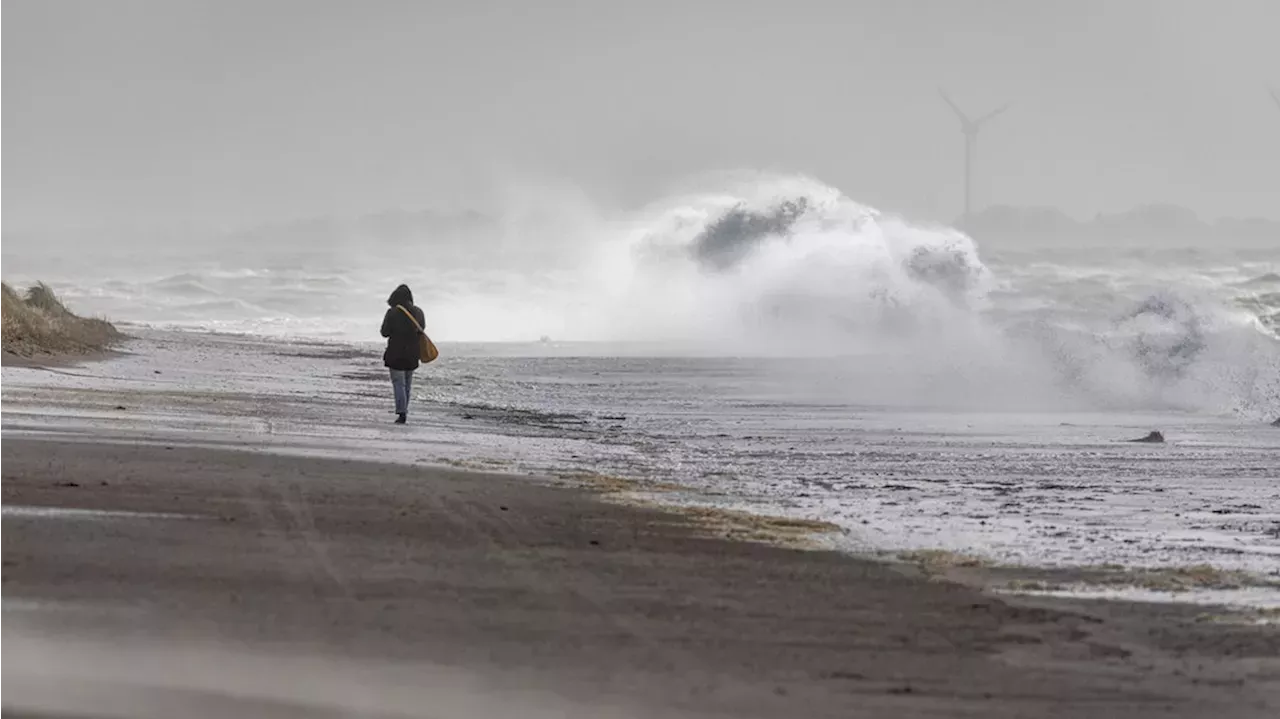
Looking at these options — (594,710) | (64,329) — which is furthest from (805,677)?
(64,329)

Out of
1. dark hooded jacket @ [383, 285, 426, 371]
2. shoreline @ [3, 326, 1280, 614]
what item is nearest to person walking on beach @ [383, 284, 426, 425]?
dark hooded jacket @ [383, 285, 426, 371]

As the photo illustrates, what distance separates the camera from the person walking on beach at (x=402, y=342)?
790 inches

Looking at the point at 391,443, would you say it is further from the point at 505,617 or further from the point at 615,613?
the point at 505,617

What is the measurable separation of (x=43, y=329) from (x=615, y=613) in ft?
73.8

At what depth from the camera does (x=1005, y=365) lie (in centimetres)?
3331

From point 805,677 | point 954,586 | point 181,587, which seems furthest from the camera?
point 954,586

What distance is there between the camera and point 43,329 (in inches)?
1112

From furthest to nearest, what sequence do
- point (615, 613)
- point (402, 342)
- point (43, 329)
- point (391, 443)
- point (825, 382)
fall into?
point (825, 382)
point (43, 329)
point (402, 342)
point (391, 443)
point (615, 613)

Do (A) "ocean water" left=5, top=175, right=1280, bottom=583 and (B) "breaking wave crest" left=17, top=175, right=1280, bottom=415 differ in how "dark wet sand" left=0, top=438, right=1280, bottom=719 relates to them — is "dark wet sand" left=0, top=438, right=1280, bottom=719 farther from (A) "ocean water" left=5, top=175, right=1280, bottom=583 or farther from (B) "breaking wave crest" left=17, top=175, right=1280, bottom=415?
(B) "breaking wave crest" left=17, top=175, right=1280, bottom=415

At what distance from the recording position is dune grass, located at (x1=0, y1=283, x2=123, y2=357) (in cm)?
2538

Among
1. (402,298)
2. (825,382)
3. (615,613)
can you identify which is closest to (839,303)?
(825,382)

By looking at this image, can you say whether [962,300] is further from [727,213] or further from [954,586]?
[954,586]

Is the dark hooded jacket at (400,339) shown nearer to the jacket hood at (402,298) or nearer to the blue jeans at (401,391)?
the jacket hood at (402,298)

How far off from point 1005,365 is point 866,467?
18.0 metres
